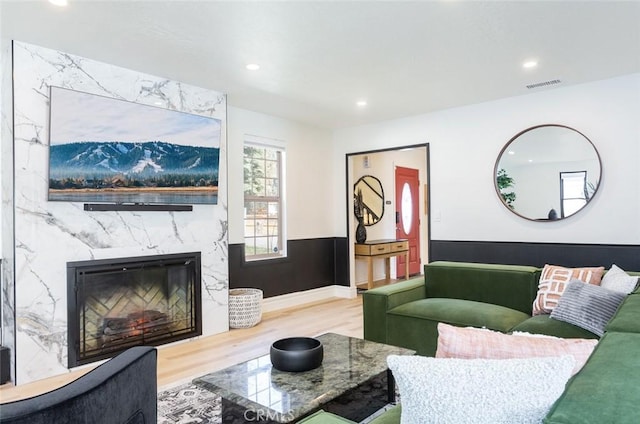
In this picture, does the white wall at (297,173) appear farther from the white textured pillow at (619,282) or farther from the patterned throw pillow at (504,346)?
the patterned throw pillow at (504,346)

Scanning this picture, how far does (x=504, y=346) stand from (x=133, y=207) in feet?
10.8

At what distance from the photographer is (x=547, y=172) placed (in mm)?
4359

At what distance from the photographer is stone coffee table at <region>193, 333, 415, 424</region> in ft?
5.70

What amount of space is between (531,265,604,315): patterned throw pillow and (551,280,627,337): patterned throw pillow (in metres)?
0.18

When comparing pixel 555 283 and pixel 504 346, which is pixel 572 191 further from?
pixel 504 346

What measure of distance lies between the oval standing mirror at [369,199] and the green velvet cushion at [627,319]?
4.87m

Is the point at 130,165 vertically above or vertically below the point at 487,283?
above

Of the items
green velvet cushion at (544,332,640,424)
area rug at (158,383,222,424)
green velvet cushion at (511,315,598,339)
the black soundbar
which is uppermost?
the black soundbar

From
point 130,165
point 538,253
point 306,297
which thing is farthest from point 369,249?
point 130,165

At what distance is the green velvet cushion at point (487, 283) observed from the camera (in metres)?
3.33

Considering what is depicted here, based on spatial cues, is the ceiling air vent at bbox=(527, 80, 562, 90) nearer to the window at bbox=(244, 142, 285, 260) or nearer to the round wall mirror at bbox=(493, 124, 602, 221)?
the round wall mirror at bbox=(493, 124, 602, 221)

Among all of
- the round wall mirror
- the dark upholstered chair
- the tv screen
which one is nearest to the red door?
the round wall mirror

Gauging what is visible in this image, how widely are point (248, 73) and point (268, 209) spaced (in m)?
2.07

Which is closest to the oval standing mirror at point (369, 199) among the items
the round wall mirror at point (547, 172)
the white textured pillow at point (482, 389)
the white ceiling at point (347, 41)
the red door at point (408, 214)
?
the red door at point (408, 214)
